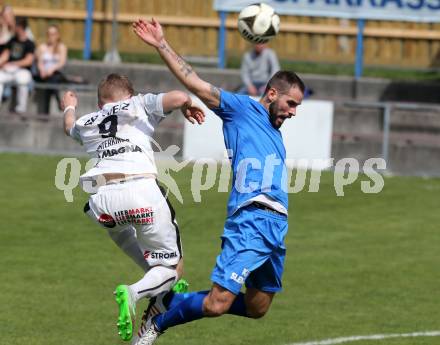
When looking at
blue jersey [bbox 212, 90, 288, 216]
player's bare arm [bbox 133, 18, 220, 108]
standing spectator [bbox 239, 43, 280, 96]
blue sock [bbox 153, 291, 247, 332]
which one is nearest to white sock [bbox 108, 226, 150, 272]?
blue sock [bbox 153, 291, 247, 332]

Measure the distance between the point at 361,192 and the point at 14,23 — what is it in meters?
7.73

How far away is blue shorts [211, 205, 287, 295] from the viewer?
8555 mm

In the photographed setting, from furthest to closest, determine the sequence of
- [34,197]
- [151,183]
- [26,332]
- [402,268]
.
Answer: [34,197] → [402,268] → [26,332] → [151,183]

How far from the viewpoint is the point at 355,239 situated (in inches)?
599

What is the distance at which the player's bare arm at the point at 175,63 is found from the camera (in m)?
8.71

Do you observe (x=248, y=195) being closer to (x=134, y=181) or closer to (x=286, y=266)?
(x=134, y=181)

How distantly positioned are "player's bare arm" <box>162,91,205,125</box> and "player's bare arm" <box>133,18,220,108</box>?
0.60ft

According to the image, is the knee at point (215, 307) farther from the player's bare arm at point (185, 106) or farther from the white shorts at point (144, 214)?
the player's bare arm at point (185, 106)

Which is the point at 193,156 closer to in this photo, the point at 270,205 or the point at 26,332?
the point at 26,332

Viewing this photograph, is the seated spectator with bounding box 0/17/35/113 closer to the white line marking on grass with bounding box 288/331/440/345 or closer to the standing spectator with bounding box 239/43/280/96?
the standing spectator with bounding box 239/43/280/96

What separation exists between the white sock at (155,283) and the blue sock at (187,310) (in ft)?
0.62

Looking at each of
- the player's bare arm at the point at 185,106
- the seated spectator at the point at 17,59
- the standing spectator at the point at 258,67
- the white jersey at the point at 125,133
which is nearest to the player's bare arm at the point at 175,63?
the player's bare arm at the point at 185,106

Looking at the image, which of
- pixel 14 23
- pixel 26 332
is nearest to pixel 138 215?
pixel 26 332

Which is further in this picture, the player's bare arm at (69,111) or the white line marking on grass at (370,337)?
the white line marking on grass at (370,337)
